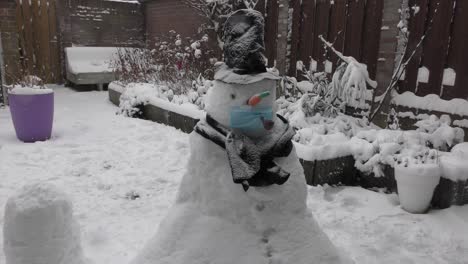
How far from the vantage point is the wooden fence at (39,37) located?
35.3 feet

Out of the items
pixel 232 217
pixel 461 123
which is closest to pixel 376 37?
pixel 461 123

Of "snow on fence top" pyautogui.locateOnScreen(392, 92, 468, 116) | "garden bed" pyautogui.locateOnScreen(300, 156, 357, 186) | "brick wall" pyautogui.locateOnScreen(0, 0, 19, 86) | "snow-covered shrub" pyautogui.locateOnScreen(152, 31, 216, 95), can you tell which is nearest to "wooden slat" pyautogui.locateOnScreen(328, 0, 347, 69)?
"snow on fence top" pyautogui.locateOnScreen(392, 92, 468, 116)

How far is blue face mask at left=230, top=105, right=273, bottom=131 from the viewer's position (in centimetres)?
179

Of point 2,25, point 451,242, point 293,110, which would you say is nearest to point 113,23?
point 2,25

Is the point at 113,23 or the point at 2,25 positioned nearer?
the point at 2,25

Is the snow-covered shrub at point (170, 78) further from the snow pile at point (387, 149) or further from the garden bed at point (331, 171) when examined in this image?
the snow pile at point (387, 149)

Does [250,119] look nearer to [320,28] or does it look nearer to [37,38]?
[320,28]

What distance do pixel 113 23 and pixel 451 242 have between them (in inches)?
495

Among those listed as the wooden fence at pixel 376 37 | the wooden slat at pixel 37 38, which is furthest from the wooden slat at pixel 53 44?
the wooden fence at pixel 376 37

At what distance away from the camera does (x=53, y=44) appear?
11461 millimetres

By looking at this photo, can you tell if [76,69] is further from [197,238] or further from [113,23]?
[197,238]

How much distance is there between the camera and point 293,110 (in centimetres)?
526

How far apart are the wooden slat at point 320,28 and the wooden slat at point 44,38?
8.36m

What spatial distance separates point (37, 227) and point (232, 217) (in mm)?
1055
